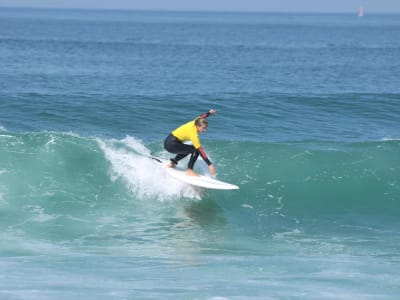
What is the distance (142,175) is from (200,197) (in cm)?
160

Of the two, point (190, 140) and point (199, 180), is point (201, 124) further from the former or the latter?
point (199, 180)

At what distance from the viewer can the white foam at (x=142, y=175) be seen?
1656 cm

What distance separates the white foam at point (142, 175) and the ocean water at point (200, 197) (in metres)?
0.04

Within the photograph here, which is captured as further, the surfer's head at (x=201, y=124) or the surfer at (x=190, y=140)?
the surfer at (x=190, y=140)

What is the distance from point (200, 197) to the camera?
16.6 m

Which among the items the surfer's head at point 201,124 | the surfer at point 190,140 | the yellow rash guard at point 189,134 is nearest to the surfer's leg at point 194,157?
the surfer at point 190,140

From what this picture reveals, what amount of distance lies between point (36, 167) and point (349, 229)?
772 cm

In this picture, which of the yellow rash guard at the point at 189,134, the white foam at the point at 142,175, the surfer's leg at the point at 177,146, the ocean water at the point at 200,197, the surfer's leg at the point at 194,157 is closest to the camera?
the ocean water at the point at 200,197

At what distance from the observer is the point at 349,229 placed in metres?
15.1

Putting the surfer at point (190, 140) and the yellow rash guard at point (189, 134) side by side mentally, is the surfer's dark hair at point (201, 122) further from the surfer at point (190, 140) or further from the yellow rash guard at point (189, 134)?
the yellow rash guard at point (189, 134)

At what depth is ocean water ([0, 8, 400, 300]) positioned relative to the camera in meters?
11.3

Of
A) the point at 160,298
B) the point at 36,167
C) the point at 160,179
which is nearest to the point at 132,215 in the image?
the point at 160,179

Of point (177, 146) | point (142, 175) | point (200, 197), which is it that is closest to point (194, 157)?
point (177, 146)

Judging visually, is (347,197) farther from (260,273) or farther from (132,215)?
(260,273)
